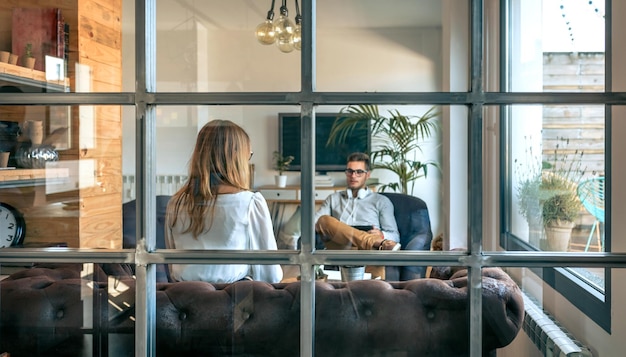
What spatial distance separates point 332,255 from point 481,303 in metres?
0.30

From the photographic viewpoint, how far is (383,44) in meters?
1.09

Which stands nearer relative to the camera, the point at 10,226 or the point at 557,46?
the point at 10,226

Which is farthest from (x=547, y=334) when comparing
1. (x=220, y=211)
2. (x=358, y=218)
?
(x=220, y=211)

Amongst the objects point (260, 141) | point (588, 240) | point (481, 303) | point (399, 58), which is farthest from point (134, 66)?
point (588, 240)

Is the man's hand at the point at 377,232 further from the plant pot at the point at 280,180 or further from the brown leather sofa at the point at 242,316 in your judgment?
the plant pot at the point at 280,180

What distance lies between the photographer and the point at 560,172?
1.09 meters

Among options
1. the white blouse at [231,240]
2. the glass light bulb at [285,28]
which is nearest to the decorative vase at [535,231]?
the white blouse at [231,240]

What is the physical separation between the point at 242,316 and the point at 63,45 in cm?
66

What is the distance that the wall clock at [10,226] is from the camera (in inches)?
42.9

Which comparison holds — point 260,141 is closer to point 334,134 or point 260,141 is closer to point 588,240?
point 334,134

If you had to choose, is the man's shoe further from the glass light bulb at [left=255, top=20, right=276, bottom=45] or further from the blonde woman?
the glass light bulb at [left=255, top=20, right=276, bottom=45]

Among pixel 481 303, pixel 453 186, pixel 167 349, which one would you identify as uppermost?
pixel 453 186

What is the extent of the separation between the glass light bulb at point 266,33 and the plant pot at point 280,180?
26cm

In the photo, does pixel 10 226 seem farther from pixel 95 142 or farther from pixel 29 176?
pixel 95 142
